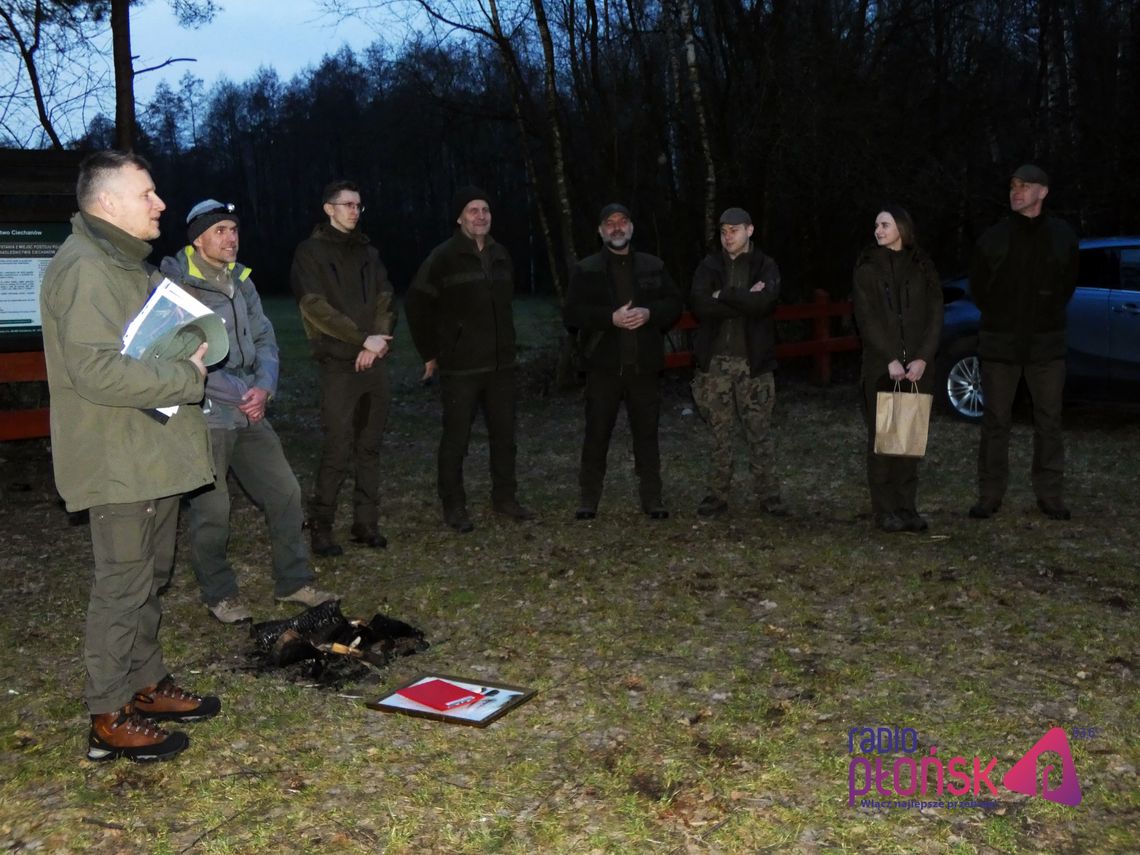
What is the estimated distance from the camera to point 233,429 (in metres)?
5.39

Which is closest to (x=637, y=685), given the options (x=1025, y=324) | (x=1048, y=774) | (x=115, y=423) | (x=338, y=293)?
(x=1048, y=774)

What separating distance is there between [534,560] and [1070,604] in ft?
9.47

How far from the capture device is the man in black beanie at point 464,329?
24.1 feet

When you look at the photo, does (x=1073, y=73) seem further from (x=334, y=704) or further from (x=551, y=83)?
(x=334, y=704)

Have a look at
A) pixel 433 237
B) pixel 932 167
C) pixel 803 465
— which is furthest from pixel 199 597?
pixel 433 237

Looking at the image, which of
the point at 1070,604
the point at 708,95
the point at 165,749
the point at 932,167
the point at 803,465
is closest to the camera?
the point at 165,749

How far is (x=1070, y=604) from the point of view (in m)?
5.60

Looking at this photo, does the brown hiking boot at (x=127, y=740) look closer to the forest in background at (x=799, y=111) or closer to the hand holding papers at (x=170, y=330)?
the hand holding papers at (x=170, y=330)

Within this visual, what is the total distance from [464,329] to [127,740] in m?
3.91

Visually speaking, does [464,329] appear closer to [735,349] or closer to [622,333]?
[622,333]

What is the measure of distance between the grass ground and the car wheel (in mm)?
2808

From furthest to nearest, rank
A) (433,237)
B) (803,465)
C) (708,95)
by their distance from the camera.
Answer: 1. (433,237)
2. (708,95)
3. (803,465)

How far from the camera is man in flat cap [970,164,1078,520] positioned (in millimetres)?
7250

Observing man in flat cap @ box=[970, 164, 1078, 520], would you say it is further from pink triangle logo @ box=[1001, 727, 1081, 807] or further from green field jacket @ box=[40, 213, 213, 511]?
green field jacket @ box=[40, 213, 213, 511]
